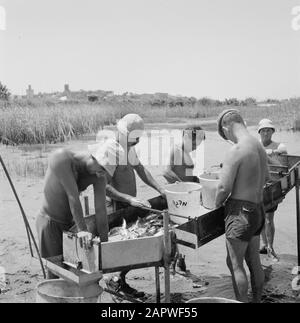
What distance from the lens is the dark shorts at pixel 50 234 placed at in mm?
3584

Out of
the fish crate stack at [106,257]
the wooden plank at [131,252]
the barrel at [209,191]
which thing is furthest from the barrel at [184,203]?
the wooden plank at [131,252]

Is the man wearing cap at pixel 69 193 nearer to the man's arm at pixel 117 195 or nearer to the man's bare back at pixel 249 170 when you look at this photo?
the man's arm at pixel 117 195

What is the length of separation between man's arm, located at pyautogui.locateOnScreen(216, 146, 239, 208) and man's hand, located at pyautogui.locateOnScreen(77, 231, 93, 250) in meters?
1.24

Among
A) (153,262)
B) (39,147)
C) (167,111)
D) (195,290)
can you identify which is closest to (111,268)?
(153,262)

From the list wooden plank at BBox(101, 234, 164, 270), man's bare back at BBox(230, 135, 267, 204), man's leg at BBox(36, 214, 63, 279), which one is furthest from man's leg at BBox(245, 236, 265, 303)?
man's leg at BBox(36, 214, 63, 279)

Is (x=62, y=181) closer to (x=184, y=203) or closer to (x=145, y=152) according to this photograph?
(x=184, y=203)

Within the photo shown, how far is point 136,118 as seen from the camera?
168 inches

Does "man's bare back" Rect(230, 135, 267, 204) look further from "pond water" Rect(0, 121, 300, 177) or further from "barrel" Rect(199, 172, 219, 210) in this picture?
"pond water" Rect(0, 121, 300, 177)

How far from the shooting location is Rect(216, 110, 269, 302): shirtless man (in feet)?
11.5

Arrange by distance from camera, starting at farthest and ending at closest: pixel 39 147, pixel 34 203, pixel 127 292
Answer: pixel 39 147, pixel 34 203, pixel 127 292

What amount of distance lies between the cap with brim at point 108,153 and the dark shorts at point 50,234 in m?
0.71
